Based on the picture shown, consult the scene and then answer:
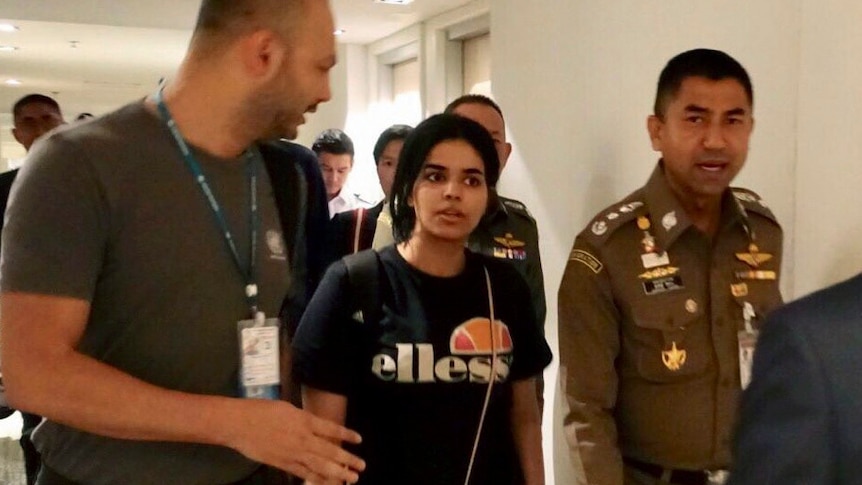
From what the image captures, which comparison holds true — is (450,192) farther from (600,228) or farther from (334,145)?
(334,145)

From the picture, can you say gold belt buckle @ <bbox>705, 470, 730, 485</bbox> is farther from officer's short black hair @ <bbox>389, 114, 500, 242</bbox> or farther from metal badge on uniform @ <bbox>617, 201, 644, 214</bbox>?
→ officer's short black hair @ <bbox>389, 114, 500, 242</bbox>

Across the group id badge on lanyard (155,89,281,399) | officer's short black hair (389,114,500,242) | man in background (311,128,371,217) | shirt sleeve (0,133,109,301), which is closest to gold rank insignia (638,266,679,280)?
officer's short black hair (389,114,500,242)

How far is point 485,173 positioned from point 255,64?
75 cm

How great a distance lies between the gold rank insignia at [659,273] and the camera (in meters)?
1.62

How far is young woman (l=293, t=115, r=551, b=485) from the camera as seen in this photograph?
5.10 ft

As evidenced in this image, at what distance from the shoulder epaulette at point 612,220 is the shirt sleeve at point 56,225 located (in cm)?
95

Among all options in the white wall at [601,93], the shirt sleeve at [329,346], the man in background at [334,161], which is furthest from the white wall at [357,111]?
the shirt sleeve at [329,346]

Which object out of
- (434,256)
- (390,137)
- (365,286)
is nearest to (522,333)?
(434,256)

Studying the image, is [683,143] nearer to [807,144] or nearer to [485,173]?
[807,144]

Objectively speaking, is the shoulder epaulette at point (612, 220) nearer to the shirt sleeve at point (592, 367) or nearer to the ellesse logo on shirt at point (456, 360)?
the shirt sleeve at point (592, 367)

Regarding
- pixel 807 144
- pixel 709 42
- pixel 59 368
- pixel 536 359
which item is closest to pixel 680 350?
pixel 536 359

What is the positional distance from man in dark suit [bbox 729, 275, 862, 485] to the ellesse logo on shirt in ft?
3.21

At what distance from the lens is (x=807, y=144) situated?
5.59 ft

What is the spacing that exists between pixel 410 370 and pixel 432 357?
0.05 metres
